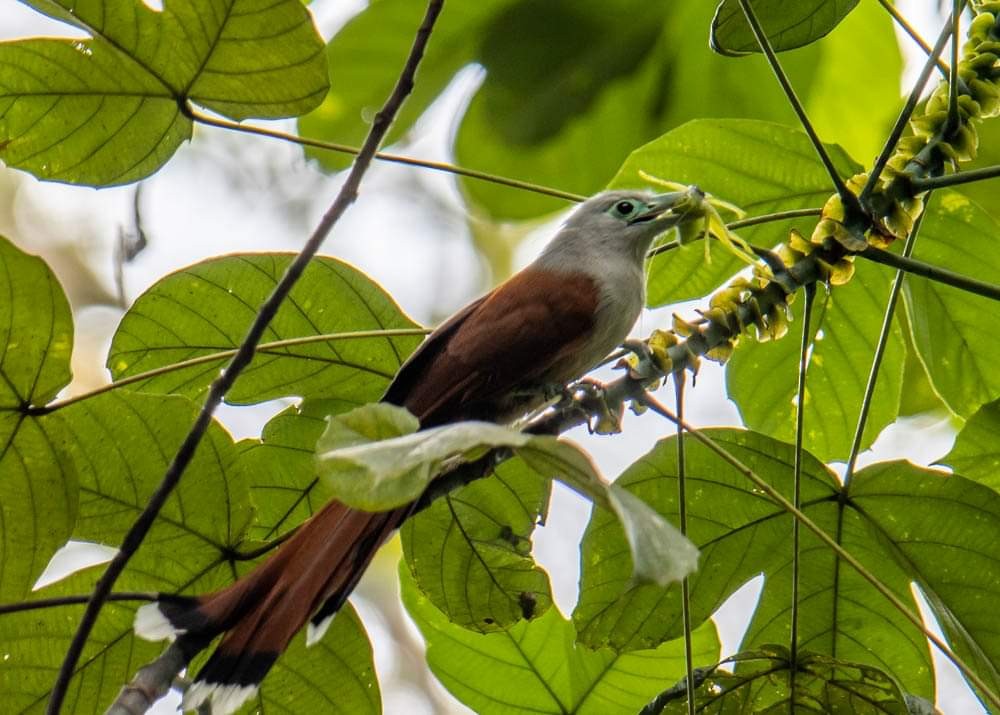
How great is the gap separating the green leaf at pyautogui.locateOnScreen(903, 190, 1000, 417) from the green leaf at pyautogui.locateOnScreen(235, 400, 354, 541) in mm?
1150

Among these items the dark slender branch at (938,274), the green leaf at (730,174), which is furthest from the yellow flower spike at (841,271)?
the green leaf at (730,174)

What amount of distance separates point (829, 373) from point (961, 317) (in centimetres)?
26

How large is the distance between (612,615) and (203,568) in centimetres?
64

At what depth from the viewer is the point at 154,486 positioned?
1.79 m

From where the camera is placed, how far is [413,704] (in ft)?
21.5

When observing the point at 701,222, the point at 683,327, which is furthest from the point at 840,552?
the point at 701,222

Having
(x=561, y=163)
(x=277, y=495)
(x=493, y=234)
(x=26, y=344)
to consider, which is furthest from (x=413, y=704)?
(x=26, y=344)

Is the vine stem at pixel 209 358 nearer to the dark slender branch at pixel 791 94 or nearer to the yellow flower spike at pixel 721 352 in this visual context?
the yellow flower spike at pixel 721 352

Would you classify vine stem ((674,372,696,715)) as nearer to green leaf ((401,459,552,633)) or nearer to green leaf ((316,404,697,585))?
green leaf ((401,459,552,633))

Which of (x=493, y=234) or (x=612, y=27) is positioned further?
(x=493, y=234)

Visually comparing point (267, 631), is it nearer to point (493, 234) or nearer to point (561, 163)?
point (561, 163)

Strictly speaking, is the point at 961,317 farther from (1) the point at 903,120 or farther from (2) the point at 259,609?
(2) the point at 259,609

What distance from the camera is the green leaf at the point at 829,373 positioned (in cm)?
227

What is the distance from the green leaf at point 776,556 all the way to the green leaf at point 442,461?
768 mm
